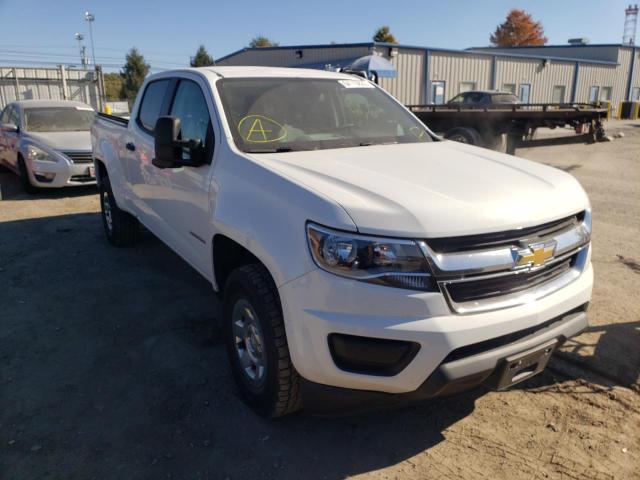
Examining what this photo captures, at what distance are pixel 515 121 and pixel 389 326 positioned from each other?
9.48m

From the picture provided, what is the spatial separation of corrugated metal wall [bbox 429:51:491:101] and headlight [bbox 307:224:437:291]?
1005 inches

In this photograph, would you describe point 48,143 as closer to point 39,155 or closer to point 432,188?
point 39,155

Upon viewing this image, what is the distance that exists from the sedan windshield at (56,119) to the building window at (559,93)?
1248 inches

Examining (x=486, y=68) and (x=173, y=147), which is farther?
(x=486, y=68)

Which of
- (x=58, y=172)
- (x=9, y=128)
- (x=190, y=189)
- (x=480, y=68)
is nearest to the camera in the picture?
(x=190, y=189)

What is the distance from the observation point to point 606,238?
19.9ft

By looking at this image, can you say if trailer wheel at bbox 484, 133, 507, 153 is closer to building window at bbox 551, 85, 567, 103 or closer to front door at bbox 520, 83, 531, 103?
front door at bbox 520, 83, 531, 103

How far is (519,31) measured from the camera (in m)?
66.8

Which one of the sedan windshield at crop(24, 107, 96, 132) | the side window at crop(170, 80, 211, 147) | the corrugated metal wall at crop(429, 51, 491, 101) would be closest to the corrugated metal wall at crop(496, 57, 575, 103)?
the corrugated metal wall at crop(429, 51, 491, 101)

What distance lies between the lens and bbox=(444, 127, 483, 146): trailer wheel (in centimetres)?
1063

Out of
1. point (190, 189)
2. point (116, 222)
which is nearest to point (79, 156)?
point (116, 222)

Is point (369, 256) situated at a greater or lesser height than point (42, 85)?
lesser

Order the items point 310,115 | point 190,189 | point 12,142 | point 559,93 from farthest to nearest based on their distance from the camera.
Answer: point 559,93
point 12,142
point 310,115
point 190,189

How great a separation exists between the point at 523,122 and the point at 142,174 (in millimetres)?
8283
